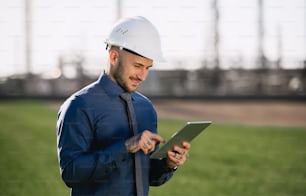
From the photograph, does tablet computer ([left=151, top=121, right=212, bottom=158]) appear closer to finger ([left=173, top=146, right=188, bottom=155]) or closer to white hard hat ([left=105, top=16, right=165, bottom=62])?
finger ([left=173, top=146, right=188, bottom=155])

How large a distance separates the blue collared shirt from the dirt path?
11.4 m

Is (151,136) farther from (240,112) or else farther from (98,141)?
(240,112)

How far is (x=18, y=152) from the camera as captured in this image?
673 centimetres

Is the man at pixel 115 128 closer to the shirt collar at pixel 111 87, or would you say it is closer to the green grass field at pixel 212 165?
the shirt collar at pixel 111 87

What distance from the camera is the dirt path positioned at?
1378 centimetres

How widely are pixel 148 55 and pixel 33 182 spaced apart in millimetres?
3172

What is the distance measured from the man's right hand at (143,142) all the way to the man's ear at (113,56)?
238 millimetres

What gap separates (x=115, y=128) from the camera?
6.09 ft

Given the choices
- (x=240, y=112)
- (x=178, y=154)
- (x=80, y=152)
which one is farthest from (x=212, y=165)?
(x=240, y=112)

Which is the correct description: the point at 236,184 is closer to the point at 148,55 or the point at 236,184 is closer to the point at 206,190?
the point at 206,190

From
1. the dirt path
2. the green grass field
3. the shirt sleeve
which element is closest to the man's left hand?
the shirt sleeve

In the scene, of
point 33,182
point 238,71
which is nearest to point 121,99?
point 33,182

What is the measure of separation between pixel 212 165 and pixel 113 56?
439cm

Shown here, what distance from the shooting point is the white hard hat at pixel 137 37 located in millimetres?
1846
